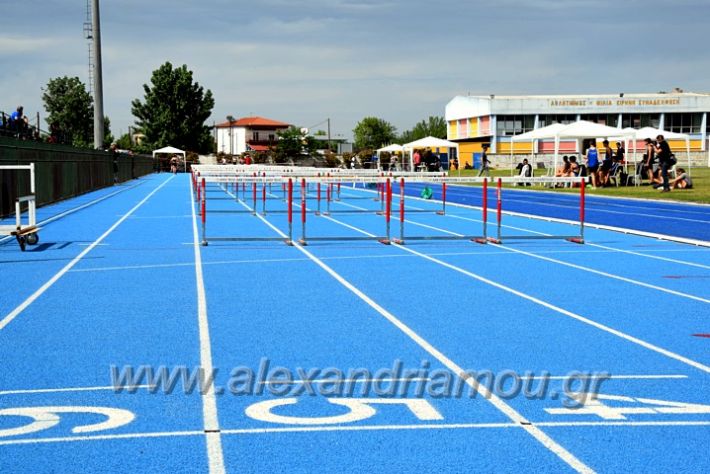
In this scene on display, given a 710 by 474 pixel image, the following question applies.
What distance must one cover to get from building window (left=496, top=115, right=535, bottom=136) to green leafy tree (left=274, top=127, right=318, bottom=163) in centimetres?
2060

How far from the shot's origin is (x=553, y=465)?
4590 mm

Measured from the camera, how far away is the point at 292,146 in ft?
354

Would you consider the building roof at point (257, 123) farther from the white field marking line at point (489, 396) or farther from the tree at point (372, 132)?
the white field marking line at point (489, 396)

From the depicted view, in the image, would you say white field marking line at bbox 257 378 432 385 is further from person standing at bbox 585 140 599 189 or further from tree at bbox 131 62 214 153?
tree at bbox 131 62 214 153

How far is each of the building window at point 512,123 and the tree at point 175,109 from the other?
3460 cm

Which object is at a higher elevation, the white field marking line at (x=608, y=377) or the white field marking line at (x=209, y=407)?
the white field marking line at (x=209, y=407)

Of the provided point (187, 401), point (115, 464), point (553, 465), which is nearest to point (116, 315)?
point (187, 401)

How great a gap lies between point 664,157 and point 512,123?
65.0 meters

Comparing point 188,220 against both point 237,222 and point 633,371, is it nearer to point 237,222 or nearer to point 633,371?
point 237,222

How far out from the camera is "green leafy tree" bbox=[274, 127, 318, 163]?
98.6 metres

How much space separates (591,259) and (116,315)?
7619mm

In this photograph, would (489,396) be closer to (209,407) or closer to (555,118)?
(209,407)

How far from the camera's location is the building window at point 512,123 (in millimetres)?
95062

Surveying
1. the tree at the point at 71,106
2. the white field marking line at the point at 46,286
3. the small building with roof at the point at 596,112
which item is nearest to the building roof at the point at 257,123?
the tree at the point at 71,106
